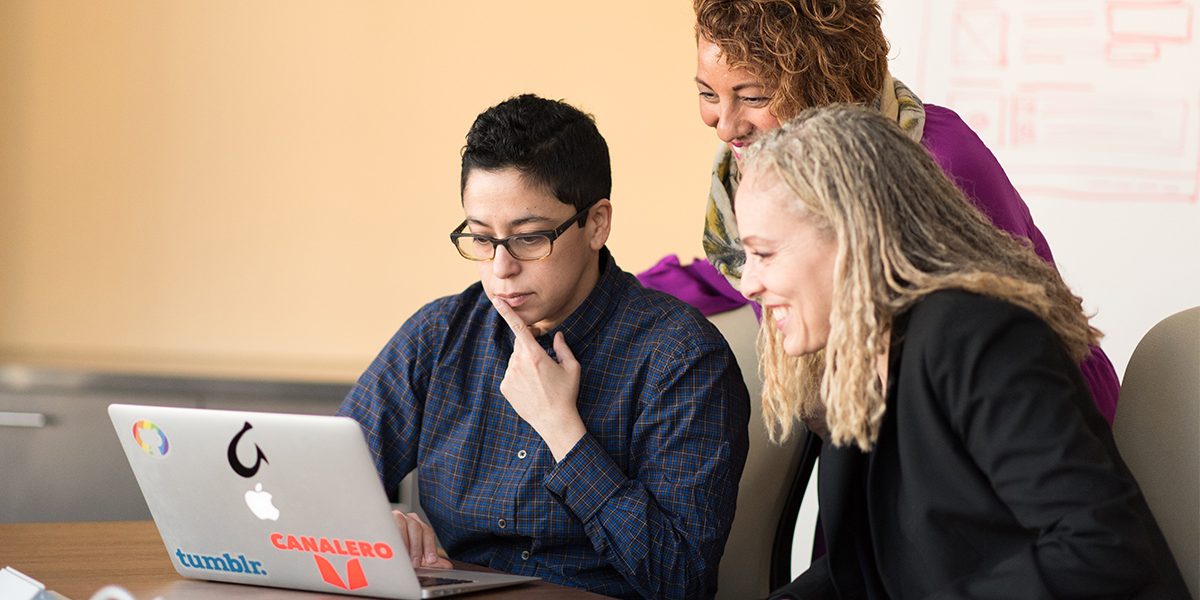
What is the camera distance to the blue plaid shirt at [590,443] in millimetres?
1611

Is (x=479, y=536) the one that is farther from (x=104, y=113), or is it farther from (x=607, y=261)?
(x=104, y=113)

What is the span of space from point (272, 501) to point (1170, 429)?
99 cm

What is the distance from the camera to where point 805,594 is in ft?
4.75

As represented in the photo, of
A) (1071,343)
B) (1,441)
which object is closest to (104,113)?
(1,441)

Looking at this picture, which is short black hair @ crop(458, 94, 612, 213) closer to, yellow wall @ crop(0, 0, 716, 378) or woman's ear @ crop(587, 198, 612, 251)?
woman's ear @ crop(587, 198, 612, 251)

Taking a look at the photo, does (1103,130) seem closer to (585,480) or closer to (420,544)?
(585,480)

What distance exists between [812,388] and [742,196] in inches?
11.9

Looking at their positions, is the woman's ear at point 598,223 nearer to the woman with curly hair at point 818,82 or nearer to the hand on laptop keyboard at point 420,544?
→ the woman with curly hair at point 818,82

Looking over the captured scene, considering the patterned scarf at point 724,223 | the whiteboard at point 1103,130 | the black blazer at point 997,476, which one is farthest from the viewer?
the whiteboard at point 1103,130

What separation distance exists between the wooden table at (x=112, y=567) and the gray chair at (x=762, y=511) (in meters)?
0.59

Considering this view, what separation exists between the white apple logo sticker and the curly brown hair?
0.88 meters

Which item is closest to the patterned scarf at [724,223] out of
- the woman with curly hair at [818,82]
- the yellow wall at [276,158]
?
the woman with curly hair at [818,82]

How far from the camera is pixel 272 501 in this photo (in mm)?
1401

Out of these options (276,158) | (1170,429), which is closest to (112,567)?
(1170,429)
